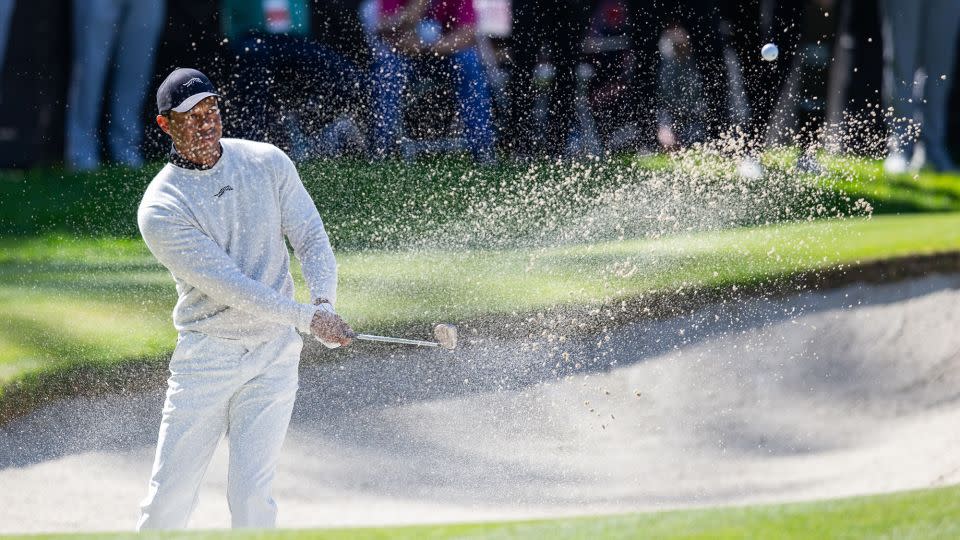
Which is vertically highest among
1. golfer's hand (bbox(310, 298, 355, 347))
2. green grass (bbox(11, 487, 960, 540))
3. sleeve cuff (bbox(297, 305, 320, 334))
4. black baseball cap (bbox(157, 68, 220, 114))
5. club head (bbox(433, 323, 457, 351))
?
black baseball cap (bbox(157, 68, 220, 114))

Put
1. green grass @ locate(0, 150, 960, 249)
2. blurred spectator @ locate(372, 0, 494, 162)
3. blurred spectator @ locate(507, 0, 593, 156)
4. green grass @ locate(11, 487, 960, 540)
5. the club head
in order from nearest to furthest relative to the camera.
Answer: green grass @ locate(11, 487, 960, 540) → the club head → green grass @ locate(0, 150, 960, 249) → blurred spectator @ locate(372, 0, 494, 162) → blurred spectator @ locate(507, 0, 593, 156)

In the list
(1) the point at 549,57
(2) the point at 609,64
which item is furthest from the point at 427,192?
(1) the point at 549,57

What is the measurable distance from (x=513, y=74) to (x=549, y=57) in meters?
0.59

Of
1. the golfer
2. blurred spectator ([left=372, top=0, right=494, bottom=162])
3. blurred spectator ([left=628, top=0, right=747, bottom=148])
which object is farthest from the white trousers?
blurred spectator ([left=628, top=0, right=747, bottom=148])

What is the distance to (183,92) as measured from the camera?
3.30 meters

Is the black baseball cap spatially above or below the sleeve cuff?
above

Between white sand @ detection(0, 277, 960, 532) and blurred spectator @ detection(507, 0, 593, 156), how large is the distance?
4.60 meters

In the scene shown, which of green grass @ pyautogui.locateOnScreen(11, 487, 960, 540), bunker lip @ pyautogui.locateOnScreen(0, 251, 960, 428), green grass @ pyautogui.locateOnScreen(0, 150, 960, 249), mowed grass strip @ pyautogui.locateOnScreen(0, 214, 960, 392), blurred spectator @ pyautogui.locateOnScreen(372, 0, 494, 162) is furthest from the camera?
blurred spectator @ pyautogui.locateOnScreen(372, 0, 494, 162)

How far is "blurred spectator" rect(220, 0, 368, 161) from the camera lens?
10609 millimetres

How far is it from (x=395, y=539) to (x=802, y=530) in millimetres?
704

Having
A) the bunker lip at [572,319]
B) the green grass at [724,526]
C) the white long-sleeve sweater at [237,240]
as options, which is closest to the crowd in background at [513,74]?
the bunker lip at [572,319]

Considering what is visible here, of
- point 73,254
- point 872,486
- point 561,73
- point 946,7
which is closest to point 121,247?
point 73,254

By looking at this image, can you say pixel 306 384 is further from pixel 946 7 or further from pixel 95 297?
pixel 946 7

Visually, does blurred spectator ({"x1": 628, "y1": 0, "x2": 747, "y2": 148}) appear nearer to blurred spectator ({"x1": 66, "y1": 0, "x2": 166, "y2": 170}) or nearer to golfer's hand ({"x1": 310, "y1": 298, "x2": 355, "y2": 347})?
blurred spectator ({"x1": 66, "y1": 0, "x2": 166, "y2": 170})
